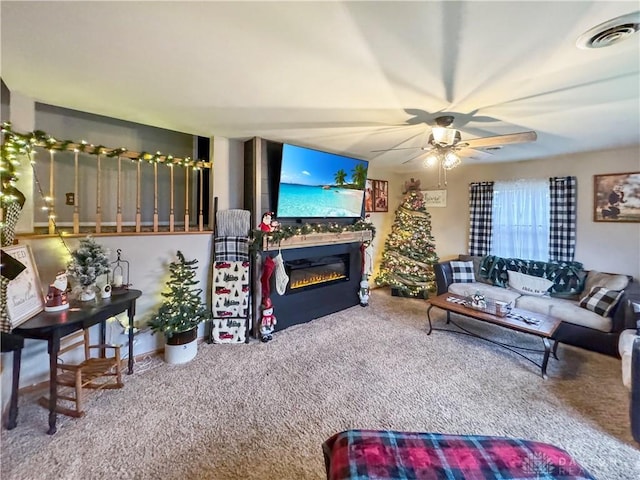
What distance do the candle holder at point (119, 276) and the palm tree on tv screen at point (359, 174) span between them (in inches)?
120

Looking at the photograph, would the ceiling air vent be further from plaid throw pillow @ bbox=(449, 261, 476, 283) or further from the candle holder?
the candle holder

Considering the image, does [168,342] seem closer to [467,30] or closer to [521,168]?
[467,30]

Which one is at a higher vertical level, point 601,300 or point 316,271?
point 316,271

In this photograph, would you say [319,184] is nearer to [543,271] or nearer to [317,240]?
[317,240]

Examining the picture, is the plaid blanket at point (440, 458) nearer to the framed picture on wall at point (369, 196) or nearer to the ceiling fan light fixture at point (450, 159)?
the ceiling fan light fixture at point (450, 159)

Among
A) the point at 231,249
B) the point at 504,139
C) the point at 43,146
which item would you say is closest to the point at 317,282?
the point at 231,249

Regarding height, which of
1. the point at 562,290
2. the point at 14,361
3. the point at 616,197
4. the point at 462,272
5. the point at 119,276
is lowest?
the point at 14,361

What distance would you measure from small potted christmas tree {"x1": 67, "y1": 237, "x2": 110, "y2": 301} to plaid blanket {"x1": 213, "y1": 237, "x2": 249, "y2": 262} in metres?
1.12

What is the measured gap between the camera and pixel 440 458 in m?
1.11

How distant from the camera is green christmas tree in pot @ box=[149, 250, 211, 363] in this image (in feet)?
8.80

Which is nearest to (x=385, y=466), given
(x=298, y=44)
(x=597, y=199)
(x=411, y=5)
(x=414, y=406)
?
(x=414, y=406)

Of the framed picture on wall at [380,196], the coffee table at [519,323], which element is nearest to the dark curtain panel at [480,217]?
the framed picture on wall at [380,196]

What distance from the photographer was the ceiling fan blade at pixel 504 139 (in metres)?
2.27

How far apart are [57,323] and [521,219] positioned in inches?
220
